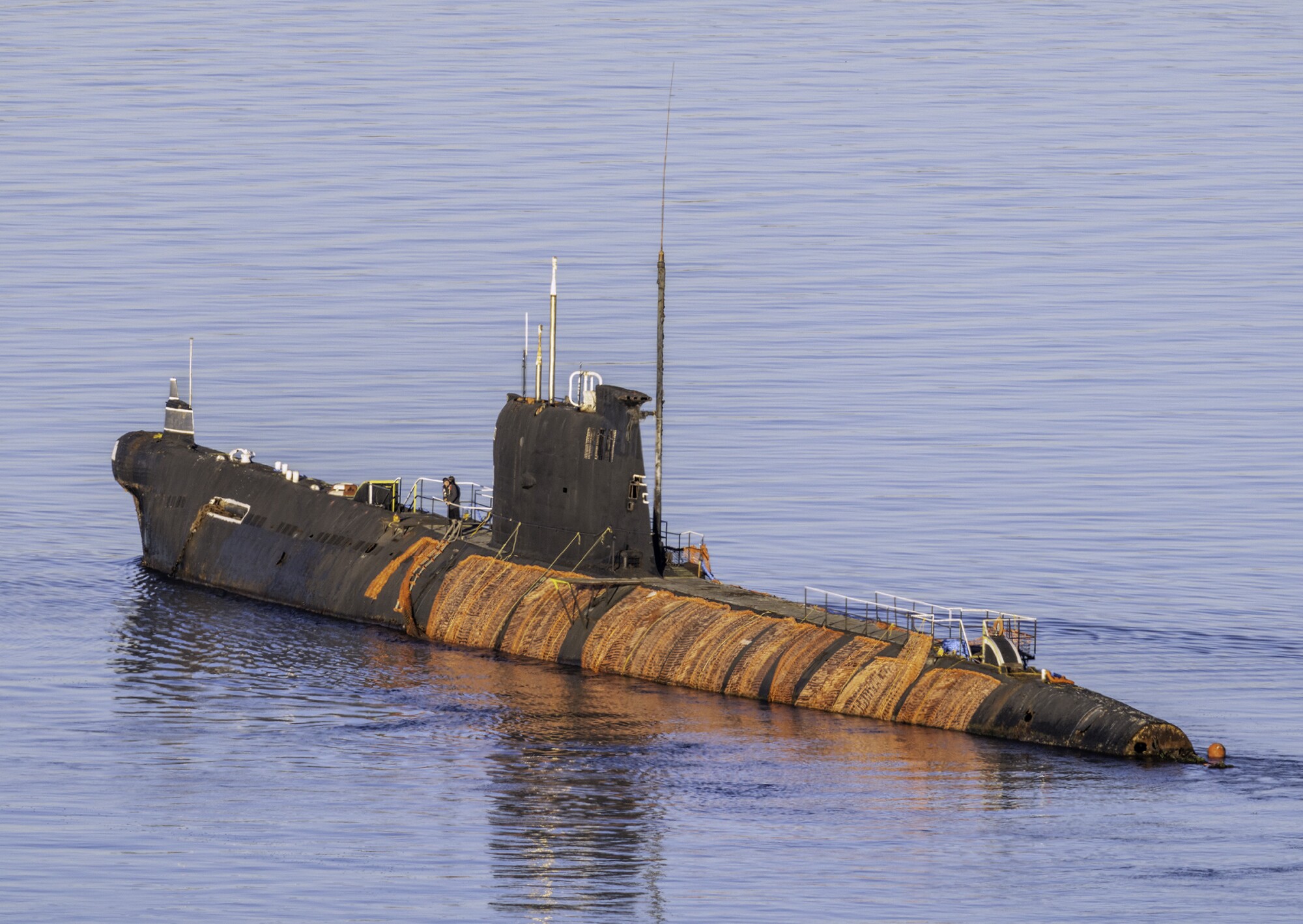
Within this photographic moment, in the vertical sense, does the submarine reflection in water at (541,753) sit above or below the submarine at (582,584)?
below

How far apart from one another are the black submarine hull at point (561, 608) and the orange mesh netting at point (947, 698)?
0.14 ft

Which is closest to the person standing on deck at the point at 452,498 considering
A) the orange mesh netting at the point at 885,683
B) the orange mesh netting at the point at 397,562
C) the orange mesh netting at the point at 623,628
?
the orange mesh netting at the point at 397,562

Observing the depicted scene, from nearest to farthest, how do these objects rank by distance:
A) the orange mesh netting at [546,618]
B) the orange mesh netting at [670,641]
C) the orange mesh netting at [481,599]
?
1. the orange mesh netting at [670,641]
2. the orange mesh netting at [546,618]
3. the orange mesh netting at [481,599]

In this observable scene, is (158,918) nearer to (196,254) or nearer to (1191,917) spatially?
(1191,917)

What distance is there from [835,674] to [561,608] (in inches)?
409

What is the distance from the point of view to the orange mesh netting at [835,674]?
195 feet

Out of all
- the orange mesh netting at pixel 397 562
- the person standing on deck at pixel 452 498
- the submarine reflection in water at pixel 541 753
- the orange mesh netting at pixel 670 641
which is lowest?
the submarine reflection in water at pixel 541 753

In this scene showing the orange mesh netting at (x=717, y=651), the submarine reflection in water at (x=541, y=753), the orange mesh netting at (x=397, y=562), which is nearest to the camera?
the submarine reflection in water at (x=541, y=753)

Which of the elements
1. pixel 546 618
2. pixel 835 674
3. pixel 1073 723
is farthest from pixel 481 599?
pixel 1073 723

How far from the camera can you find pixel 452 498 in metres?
76.0

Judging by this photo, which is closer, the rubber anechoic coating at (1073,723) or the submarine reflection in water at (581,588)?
the rubber anechoic coating at (1073,723)

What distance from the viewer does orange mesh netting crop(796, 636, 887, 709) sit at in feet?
195

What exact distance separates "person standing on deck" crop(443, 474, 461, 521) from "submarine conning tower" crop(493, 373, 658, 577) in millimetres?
5423

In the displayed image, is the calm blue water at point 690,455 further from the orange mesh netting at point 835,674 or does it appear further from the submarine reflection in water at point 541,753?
the orange mesh netting at point 835,674
